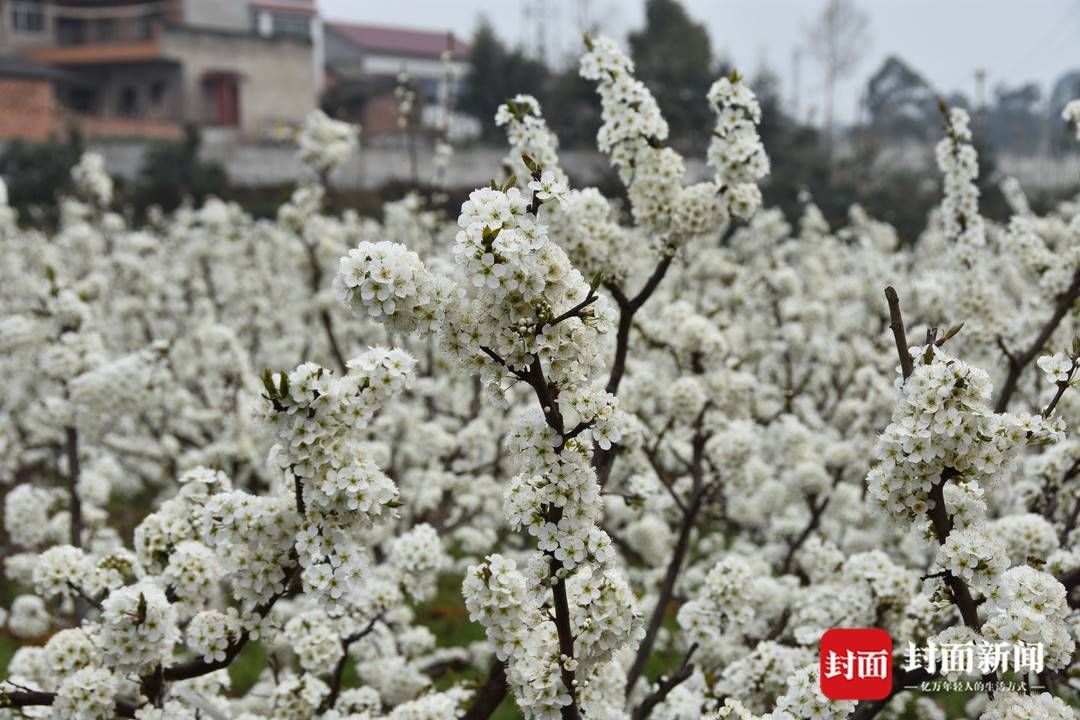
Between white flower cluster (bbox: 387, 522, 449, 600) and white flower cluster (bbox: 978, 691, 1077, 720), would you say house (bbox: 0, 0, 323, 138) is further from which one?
white flower cluster (bbox: 978, 691, 1077, 720)

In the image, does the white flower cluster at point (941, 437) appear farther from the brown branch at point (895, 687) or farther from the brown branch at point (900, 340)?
the brown branch at point (895, 687)

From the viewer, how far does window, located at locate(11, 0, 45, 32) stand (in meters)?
43.7

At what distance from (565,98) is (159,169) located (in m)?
11.7

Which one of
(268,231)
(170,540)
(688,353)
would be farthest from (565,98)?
(170,540)

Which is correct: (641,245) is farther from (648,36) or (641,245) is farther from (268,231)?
(648,36)

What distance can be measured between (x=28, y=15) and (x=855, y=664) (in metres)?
48.9

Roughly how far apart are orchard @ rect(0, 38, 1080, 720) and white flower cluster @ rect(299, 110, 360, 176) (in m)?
0.03

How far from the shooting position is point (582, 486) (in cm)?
291

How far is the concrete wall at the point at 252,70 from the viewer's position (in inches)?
1734

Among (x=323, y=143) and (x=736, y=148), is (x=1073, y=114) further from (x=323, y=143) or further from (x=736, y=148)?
(x=323, y=143)

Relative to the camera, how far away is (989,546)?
9.81ft

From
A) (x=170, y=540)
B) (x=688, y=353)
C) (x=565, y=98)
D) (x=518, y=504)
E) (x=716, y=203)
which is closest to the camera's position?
(x=518, y=504)

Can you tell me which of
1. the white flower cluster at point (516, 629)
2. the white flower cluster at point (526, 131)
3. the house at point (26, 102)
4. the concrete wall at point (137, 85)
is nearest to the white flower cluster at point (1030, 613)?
the white flower cluster at point (516, 629)

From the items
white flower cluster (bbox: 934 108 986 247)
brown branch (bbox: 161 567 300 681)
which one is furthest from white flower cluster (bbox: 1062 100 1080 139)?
brown branch (bbox: 161 567 300 681)
